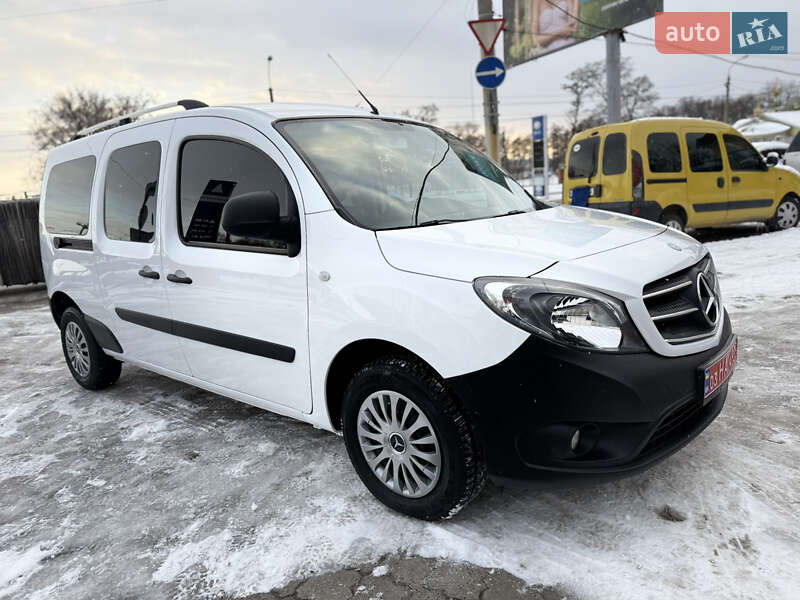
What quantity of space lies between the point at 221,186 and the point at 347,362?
1.18 meters

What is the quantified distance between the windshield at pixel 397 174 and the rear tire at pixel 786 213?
8612 mm

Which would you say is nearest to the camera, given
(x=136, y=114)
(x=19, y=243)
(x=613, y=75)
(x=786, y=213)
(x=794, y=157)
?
(x=136, y=114)

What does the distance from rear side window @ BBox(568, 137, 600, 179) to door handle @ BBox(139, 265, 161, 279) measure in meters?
7.31

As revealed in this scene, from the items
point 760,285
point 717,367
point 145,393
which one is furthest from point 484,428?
point 760,285

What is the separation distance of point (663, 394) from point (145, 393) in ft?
12.3

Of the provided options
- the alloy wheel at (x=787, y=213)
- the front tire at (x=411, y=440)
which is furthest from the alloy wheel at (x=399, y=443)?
the alloy wheel at (x=787, y=213)

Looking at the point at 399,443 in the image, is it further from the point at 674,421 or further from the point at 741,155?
the point at 741,155

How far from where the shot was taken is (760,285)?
6.03 meters

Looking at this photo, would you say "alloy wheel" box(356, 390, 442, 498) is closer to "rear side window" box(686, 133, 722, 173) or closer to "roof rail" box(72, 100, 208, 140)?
"roof rail" box(72, 100, 208, 140)

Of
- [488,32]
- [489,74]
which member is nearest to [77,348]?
[489,74]

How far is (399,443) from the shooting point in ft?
7.84

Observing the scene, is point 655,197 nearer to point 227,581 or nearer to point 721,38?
point 227,581

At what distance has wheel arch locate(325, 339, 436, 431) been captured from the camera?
2363 millimetres

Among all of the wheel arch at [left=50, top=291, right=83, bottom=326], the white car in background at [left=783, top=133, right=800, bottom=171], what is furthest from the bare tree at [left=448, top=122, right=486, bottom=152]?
the wheel arch at [left=50, top=291, right=83, bottom=326]
